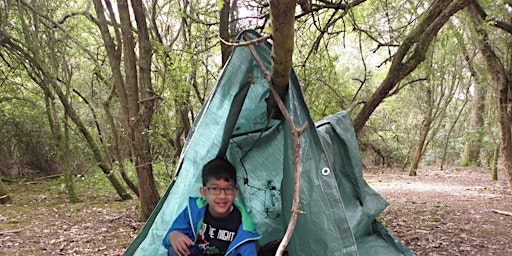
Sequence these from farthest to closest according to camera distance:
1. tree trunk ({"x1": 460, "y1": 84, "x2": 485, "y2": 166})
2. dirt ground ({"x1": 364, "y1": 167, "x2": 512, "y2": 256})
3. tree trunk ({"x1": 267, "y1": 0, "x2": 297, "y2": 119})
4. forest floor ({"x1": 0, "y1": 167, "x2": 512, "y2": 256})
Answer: tree trunk ({"x1": 460, "y1": 84, "x2": 485, "y2": 166}) → forest floor ({"x1": 0, "y1": 167, "x2": 512, "y2": 256}) → dirt ground ({"x1": 364, "y1": 167, "x2": 512, "y2": 256}) → tree trunk ({"x1": 267, "y1": 0, "x2": 297, "y2": 119})

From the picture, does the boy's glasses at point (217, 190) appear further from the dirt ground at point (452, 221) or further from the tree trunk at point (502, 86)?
the tree trunk at point (502, 86)

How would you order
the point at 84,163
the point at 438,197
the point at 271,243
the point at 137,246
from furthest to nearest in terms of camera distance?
the point at 84,163
the point at 438,197
the point at 271,243
the point at 137,246

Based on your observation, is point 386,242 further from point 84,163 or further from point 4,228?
point 84,163

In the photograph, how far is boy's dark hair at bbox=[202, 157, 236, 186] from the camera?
2.29 meters

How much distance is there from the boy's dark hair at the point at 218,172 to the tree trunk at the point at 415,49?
1.77 m

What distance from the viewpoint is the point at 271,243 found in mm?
3104

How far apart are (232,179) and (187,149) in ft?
1.34

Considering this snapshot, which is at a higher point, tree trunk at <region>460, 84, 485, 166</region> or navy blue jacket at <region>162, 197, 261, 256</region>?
tree trunk at <region>460, 84, 485, 166</region>

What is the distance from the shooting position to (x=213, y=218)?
2.34m

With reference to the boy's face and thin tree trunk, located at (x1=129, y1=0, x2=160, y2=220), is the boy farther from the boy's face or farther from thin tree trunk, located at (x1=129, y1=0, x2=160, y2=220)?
thin tree trunk, located at (x1=129, y1=0, x2=160, y2=220)

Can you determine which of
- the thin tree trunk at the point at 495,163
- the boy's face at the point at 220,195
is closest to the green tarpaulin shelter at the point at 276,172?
the boy's face at the point at 220,195

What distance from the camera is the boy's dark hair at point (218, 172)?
2295 millimetres

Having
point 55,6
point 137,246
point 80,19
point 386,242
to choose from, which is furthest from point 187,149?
point 80,19

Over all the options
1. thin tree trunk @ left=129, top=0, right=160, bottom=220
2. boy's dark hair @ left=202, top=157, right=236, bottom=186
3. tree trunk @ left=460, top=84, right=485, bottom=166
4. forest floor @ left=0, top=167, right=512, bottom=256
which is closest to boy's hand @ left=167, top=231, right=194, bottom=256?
boy's dark hair @ left=202, top=157, right=236, bottom=186
